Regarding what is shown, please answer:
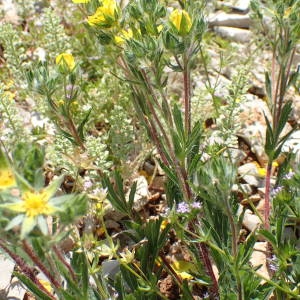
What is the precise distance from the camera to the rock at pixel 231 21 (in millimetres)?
4699

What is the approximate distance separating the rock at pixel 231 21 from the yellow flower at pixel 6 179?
137 inches

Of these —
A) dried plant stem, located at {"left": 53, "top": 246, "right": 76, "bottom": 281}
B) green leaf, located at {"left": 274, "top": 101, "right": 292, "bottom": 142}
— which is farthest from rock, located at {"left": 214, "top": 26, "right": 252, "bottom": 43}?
dried plant stem, located at {"left": 53, "top": 246, "right": 76, "bottom": 281}

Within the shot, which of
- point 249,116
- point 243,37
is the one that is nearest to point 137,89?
point 249,116

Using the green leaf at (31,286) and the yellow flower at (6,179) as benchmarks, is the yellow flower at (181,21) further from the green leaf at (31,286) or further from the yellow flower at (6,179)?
the green leaf at (31,286)

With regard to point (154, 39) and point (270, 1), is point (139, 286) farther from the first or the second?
point (270, 1)

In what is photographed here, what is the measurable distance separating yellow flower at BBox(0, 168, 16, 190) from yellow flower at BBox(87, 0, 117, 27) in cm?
92

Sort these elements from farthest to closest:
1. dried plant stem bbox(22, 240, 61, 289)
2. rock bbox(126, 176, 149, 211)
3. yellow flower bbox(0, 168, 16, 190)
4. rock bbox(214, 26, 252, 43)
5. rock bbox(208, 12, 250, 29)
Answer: rock bbox(208, 12, 250, 29) → rock bbox(214, 26, 252, 43) → rock bbox(126, 176, 149, 211) → dried plant stem bbox(22, 240, 61, 289) → yellow flower bbox(0, 168, 16, 190)

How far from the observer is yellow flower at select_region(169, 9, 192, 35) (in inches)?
80.4

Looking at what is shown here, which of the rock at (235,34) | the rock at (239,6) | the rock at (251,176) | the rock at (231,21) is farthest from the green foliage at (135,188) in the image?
the rock at (239,6)

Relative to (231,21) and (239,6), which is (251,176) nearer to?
(231,21)

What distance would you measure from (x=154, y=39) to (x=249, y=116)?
5.44 ft

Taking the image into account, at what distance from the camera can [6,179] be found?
1.56m

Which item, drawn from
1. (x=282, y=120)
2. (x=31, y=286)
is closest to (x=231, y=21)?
(x=282, y=120)

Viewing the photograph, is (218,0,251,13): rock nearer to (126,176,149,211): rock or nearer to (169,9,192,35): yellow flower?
(126,176,149,211): rock
